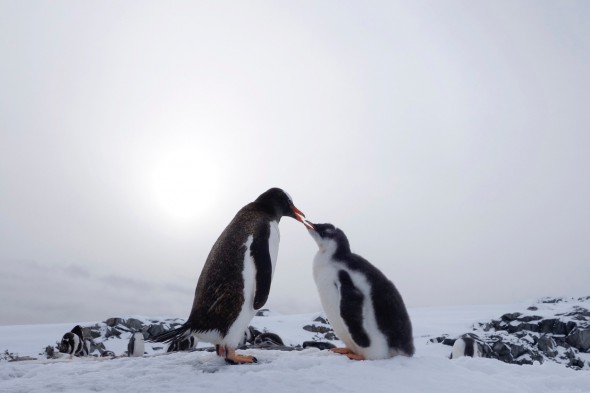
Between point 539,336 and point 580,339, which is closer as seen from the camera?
point 580,339

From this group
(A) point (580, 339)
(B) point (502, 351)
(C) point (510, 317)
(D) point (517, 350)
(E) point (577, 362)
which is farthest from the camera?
(C) point (510, 317)

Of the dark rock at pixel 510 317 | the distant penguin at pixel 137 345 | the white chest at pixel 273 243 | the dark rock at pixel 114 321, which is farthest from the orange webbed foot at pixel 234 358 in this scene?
the dark rock at pixel 510 317

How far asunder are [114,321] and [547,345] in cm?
1626

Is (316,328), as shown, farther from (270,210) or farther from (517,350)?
(270,210)

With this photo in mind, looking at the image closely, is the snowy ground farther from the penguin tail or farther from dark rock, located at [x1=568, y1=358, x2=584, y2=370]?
dark rock, located at [x1=568, y1=358, x2=584, y2=370]

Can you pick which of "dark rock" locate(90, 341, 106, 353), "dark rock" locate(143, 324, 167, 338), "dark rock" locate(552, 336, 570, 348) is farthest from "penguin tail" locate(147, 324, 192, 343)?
"dark rock" locate(552, 336, 570, 348)

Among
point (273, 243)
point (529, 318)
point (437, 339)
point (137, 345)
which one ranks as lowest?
point (137, 345)

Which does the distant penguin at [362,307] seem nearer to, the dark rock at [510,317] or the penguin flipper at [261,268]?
Answer: the penguin flipper at [261,268]

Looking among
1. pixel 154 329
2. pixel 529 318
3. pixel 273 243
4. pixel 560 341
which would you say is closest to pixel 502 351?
pixel 560 341

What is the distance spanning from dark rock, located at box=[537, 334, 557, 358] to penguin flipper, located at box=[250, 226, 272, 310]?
17.7 metres

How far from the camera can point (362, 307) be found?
5000 millimetres

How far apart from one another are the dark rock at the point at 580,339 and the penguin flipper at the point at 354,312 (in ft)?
61.7

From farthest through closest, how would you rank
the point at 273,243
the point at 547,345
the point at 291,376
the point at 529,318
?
the point at 529,318
the point at 547,345
the point at 273,243
the point at 291,376

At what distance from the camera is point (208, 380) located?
3953 mm
